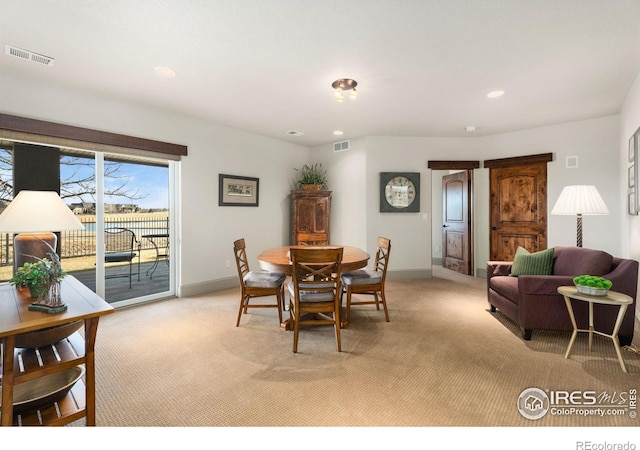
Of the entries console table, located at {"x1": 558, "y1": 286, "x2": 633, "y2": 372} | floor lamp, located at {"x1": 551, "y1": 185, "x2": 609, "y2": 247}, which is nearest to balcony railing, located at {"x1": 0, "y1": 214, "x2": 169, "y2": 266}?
console table, located at {"x1": 558, "y1": 286, "x2": 633, "y2": 372}

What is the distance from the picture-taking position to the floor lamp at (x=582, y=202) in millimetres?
2727

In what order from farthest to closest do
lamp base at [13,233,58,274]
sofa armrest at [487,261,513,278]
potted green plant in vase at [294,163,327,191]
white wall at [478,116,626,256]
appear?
potted green plant in vase at [294,163,327,191]
white wall at [478,116,626,256]
sofa armrest at [487,261,513,278]
lamp base at [13,233,58,274]

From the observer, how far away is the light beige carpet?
1697mm

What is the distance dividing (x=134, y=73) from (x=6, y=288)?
2.09 meters

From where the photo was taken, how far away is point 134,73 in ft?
9.29

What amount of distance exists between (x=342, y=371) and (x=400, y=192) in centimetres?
372

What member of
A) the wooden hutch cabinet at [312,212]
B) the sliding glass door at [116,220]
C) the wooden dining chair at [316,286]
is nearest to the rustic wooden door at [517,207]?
the wooden hutch cabinet at [312,212]

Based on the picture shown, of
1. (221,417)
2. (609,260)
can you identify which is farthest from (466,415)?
(609,260)

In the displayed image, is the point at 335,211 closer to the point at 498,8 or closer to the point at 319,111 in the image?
A: the point at 319,111

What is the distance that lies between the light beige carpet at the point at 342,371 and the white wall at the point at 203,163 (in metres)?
1.27

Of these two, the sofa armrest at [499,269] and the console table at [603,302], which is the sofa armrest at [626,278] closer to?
the console table at [603,302]

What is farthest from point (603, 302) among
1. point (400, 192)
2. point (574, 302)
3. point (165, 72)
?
point (165, 72)

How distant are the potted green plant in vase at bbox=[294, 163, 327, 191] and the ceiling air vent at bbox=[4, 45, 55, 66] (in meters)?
3.57

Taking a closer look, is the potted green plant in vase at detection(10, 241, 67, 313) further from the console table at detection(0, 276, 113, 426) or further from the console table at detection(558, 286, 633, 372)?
the console table at detection(558, 286, 633, 372)
